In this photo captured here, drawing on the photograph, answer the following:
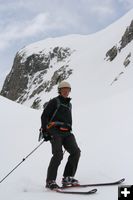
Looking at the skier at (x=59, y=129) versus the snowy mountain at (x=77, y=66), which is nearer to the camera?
the skier at (x=59, y=129)

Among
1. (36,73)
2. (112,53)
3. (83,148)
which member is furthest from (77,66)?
(83,148)

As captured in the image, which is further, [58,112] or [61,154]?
[58,112]

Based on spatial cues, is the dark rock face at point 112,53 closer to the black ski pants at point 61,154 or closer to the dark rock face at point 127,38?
the dark rock face at point 127,38

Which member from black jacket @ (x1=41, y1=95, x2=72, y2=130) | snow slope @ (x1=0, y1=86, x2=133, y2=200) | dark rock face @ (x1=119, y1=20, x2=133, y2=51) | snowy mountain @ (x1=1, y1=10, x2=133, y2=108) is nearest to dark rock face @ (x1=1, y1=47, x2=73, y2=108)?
snowy mountain @ (x1=1, y1=10, x2=133, y2=108)

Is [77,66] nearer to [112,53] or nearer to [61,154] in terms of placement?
[112,53]

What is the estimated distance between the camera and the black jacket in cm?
783

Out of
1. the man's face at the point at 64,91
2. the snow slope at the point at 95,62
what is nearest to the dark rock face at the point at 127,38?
the snow slope at the point at 95,62

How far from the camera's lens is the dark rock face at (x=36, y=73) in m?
91.7

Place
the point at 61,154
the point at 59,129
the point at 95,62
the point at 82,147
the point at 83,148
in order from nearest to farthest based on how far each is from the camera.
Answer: the point at 61,154 → the point at 59,129 → the point at 83,148 → the point at 82,147 → the point at 95,62

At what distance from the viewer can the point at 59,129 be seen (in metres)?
Result: 7.89

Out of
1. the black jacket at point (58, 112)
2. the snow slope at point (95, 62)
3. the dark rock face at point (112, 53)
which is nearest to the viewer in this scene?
A: the black jacket at point (58, 112)

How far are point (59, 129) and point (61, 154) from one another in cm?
46

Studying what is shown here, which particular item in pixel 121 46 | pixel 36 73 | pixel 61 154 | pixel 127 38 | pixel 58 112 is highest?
pixel 36 73

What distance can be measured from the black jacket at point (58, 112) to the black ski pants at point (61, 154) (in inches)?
11.5
